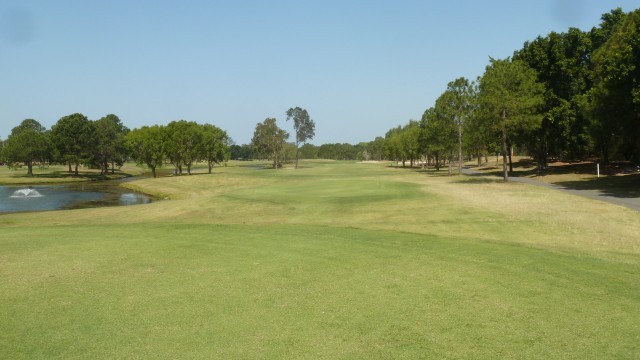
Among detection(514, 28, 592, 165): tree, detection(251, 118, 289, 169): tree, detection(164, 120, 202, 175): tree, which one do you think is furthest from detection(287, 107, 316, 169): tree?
detection(514, 28, 592, 165): tree

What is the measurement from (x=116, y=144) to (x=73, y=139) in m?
12.5

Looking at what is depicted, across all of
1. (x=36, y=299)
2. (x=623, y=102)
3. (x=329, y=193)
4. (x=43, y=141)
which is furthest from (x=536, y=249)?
(x=43, y=141)

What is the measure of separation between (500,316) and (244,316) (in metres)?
5.01

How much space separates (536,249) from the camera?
15.6 metres

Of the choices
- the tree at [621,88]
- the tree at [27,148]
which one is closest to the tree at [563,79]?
the tree at [621,88]

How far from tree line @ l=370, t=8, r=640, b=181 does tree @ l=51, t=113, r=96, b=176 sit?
7930cm

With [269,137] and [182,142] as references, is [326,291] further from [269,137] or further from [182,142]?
[269,137]

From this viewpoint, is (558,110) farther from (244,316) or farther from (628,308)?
(244,316)

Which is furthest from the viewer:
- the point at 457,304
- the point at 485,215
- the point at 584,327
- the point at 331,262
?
the point at 485,215

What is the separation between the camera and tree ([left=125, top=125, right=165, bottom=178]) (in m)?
93.4

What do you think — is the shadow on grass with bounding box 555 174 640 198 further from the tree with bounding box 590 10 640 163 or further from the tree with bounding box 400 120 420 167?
the tree with bounding box 400 120 420 167

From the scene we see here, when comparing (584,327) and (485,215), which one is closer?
(584,327)

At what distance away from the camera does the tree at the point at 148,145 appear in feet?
307

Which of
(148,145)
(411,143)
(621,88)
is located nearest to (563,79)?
(621,88)
